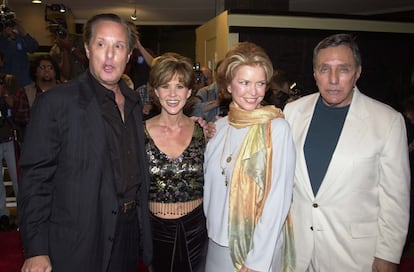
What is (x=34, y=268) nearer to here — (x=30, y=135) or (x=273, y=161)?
(x=30, y=135)

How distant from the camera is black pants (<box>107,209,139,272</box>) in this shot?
1928mm

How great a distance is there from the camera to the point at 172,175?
7.25 ft

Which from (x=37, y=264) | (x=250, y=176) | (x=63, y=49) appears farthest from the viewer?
(x=63, y=49)

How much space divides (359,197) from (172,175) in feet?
3.02

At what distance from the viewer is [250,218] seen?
183 centimetres

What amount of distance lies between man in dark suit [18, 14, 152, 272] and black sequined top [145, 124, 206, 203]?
22cm

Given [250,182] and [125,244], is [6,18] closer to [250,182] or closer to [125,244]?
[125,244]

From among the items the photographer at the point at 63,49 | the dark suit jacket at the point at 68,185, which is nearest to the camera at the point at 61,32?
the photographer at the point at 63,49

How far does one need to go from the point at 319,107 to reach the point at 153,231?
1.07 m

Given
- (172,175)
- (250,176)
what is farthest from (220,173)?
(172,175)

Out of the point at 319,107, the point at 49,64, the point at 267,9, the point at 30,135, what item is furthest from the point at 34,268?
the point at 267,9

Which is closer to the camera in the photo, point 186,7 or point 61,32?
point 61,32

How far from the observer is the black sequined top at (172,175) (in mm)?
2201

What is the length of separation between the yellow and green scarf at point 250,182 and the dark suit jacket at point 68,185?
53cm
